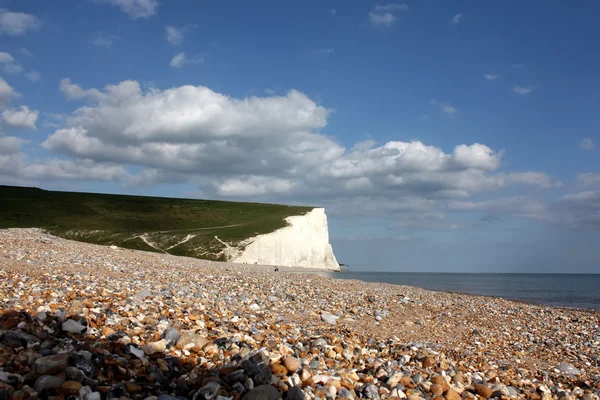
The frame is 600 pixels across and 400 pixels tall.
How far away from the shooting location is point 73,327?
24.7 ft

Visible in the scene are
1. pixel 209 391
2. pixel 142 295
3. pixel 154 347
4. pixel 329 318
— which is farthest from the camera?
pixel 329 318

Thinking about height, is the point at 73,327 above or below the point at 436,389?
above

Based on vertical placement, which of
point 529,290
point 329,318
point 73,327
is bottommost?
point 529,290

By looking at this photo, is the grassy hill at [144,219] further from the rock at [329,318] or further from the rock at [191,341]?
the rock at [191,341]

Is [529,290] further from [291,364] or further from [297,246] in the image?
[291,364]

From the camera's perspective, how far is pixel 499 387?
820cm

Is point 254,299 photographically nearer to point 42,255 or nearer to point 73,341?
point 73,341

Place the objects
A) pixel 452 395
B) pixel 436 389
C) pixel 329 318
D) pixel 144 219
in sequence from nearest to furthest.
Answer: pixel 452 395 → pixel 436 389 → pixel 329 318 → pixel 144 219

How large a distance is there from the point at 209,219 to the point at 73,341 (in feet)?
377

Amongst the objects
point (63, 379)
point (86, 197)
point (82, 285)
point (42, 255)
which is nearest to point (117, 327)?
point (63, 379)

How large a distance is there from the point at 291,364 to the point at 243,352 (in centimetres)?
95

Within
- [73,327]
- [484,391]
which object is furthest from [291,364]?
[73,327]

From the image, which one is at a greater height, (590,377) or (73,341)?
(73,341)

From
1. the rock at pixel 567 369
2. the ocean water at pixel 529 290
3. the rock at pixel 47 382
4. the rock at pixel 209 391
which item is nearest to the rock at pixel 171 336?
the rock at pixel 209 391
